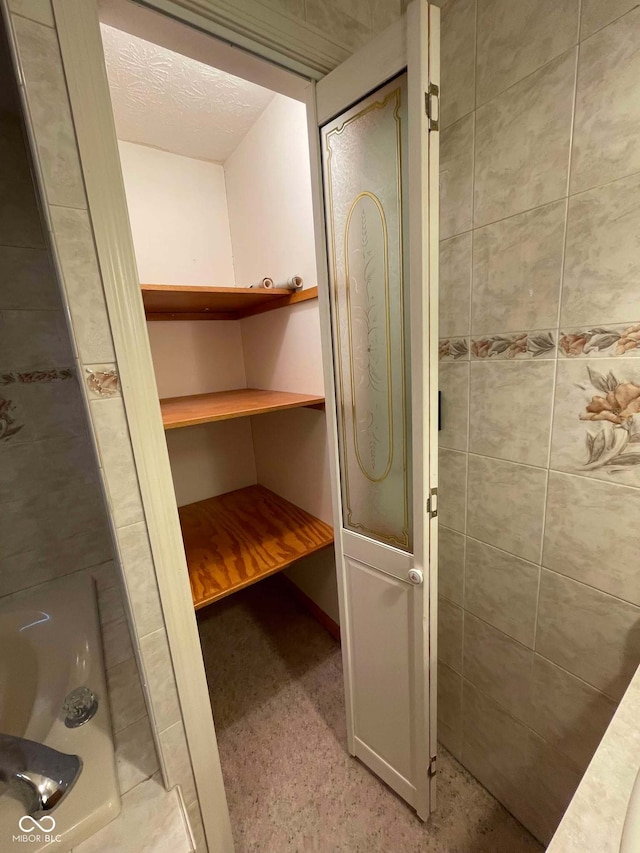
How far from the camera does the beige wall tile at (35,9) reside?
0.50 meters

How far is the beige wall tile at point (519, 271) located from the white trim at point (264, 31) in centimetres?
52

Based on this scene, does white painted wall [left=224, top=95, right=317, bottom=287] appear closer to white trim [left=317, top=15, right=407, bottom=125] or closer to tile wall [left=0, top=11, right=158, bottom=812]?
Result: white trim [left=317, top=15, right=407, bottom=125]

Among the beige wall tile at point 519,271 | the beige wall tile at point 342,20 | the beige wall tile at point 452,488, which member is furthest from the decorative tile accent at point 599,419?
the beige wall tile at point 342,20

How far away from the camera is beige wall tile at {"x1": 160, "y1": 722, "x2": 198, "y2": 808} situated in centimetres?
80

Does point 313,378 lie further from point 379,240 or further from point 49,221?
point 49,221

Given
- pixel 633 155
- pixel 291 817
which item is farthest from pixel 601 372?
pixel 291 817

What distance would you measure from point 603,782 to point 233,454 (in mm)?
1750

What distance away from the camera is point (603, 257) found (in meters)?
0.68

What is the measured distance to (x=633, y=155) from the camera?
621mm

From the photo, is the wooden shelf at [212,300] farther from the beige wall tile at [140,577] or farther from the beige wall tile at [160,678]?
the beige wall tile at [160,678]

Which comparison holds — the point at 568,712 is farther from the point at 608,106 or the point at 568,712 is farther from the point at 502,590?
the point at 608,106

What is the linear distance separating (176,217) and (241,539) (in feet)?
4.96

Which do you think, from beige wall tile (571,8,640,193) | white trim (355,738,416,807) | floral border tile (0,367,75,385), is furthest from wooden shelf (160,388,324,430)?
white trim (355,738,416,807)

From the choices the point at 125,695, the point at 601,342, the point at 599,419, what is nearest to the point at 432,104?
the point at 601,342
